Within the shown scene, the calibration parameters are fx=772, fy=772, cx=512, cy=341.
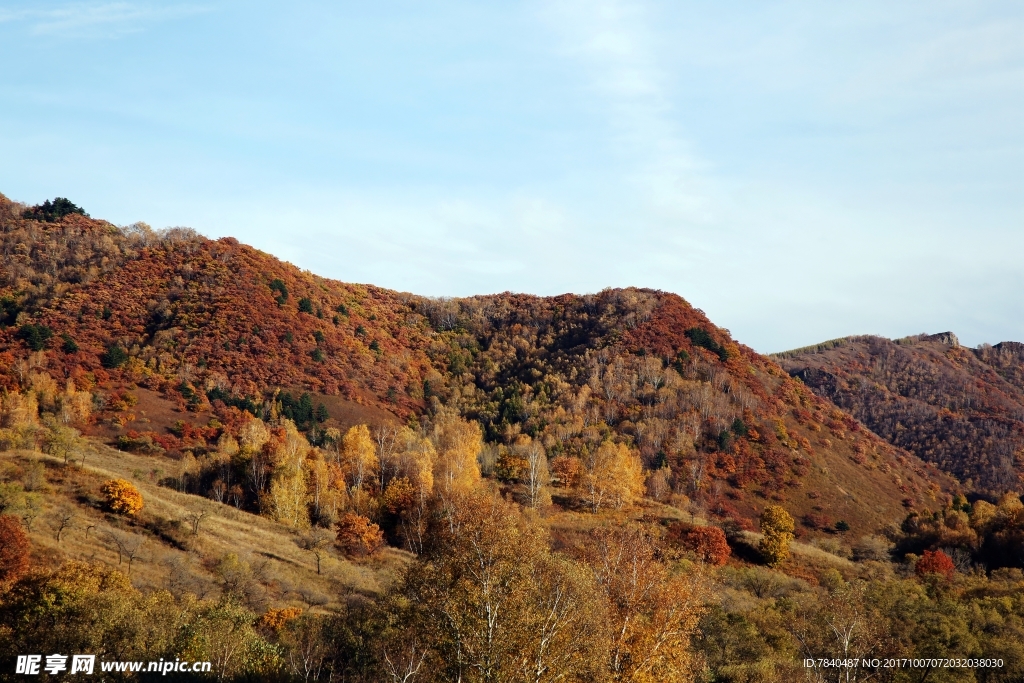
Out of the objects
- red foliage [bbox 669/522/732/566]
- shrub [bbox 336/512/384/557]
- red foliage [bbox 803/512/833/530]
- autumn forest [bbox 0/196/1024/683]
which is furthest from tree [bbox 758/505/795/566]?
shrub [bbox 336/512/384/557]

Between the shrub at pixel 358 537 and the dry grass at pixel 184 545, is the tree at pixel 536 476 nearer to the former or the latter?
the shrub at pixel 358 537

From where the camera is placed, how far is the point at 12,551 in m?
58.4

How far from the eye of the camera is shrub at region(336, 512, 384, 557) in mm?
97375

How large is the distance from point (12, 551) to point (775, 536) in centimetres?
9299

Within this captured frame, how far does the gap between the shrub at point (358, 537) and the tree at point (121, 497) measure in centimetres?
2546

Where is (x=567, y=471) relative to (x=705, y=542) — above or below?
above

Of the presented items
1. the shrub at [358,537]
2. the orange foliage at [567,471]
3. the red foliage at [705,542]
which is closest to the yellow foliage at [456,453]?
the shrub at [358,537]

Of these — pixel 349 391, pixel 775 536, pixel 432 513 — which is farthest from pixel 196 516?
pixel 349 391

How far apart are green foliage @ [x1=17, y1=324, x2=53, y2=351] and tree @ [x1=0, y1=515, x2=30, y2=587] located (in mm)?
101987

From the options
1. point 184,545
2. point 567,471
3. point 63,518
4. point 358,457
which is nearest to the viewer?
point 63,518

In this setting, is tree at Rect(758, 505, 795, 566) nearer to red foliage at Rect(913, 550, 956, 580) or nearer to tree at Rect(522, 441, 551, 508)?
red foliage at Rect(913, 550, 956, 580)

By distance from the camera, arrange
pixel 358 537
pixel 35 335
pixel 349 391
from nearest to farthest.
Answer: pixel 358 537, pixel 35 335, pixel 349 391

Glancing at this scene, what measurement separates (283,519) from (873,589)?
73.2 m

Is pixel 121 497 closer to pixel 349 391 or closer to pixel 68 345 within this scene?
pixel 68 345
